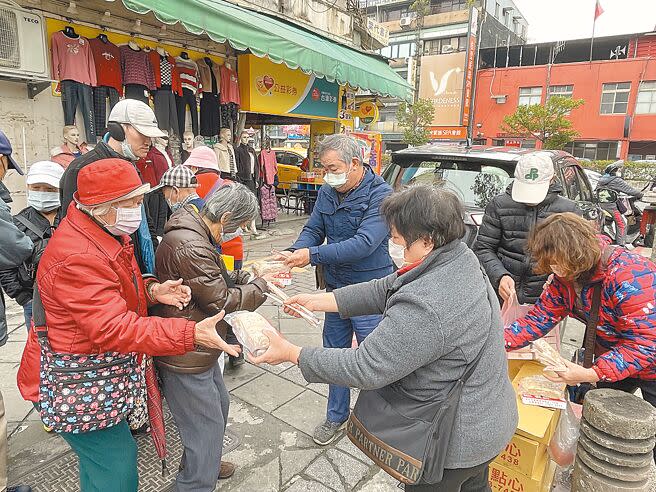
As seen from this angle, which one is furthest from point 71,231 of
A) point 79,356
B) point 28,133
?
point 28,133

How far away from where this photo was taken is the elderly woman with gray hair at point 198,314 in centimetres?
202

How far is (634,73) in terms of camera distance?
26.7 meters

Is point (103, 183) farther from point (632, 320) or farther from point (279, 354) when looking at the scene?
point (632, 320)

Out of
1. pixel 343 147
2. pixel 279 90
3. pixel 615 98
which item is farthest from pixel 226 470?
pixel 615 98

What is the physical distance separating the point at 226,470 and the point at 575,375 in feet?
6.69

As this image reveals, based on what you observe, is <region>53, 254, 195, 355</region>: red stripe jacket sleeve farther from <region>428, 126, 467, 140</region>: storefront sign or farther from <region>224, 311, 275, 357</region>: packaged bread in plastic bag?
<region>428, 126, 467, 140</region>: storefront sign

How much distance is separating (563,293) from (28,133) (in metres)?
6.54

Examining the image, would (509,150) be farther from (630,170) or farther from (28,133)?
(630,170)

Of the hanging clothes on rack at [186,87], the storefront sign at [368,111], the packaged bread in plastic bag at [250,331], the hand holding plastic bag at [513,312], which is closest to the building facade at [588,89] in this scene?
the storefront sign at [368,111]

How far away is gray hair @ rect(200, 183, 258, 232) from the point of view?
218 cm

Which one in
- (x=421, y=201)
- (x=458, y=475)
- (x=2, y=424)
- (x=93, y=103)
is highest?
(x=93, y=103)

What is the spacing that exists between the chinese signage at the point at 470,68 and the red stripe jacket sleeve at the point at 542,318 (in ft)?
99.0

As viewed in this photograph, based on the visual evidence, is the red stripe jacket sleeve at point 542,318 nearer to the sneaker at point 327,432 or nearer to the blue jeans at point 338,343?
the blue jeans at point 338,343

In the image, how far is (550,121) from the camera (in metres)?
25.8
